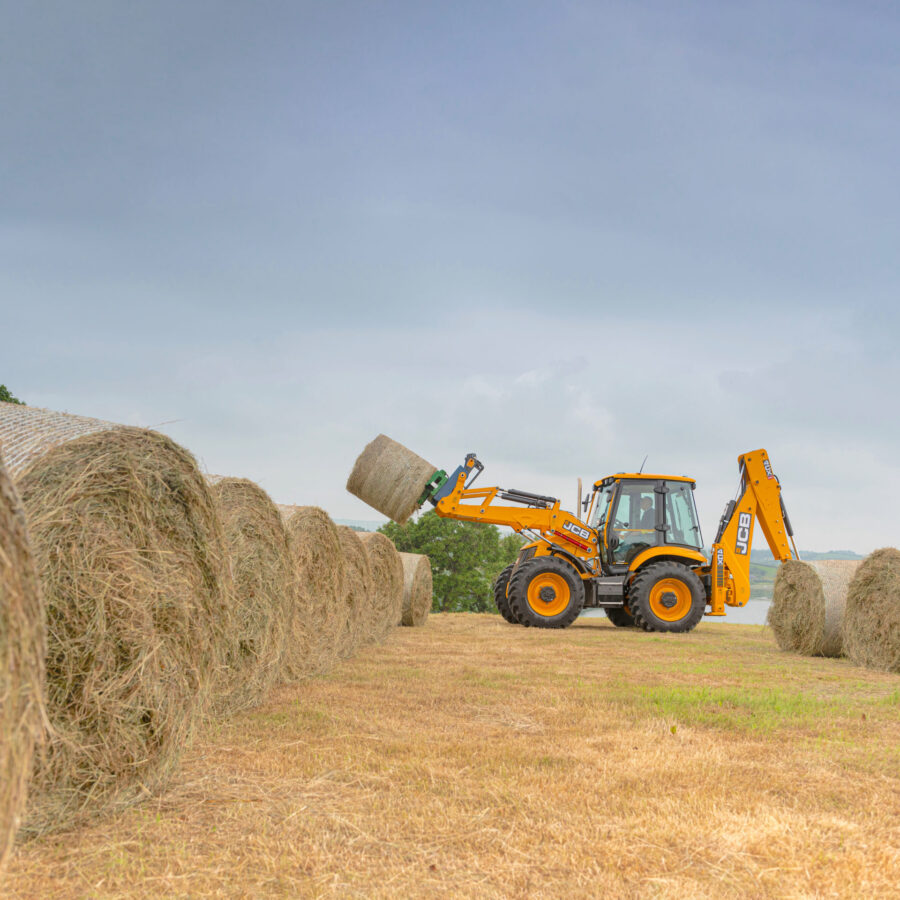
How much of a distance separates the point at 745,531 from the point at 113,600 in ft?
39.1

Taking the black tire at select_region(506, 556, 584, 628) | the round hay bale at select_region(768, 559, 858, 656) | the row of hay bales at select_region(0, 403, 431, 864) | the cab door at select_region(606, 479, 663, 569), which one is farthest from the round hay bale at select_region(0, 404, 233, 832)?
the cab door at select_region(606, 479, 663, 569)

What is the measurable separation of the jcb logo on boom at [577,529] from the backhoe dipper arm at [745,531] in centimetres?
217

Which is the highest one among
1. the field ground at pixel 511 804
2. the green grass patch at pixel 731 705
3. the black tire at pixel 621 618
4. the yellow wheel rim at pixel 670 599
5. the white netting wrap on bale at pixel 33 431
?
the white netting wrap on bale at pixel 33 431

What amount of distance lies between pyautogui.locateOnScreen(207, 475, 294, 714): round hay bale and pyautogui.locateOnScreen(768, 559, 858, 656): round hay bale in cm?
694

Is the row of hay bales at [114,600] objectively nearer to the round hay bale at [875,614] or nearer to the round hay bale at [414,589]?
the round hay bale at [875,614]

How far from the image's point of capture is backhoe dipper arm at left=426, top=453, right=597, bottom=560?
44.4ft

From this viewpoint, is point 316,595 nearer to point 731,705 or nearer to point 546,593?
point 731,705

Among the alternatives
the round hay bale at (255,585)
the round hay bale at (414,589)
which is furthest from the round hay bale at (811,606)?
the round hay bale at (255,585)

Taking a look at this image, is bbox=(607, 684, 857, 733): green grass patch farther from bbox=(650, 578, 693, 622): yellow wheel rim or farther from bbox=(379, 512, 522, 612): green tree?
bbox=(379, 512, 522, 612): green tree

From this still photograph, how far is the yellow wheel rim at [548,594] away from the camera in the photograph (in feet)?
44.5

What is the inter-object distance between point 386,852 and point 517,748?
5.25 ft

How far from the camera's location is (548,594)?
13.5 meters

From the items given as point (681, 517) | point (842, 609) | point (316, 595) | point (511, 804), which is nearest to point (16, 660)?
point (511, 804)

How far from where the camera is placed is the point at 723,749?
15.8ft
